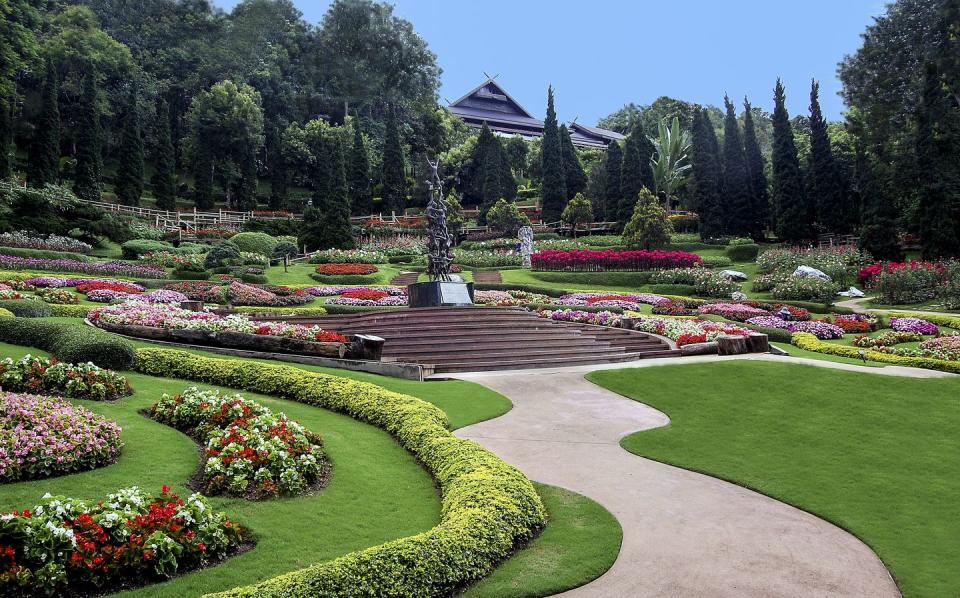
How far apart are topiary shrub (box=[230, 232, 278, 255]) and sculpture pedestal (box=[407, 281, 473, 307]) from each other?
851 inches

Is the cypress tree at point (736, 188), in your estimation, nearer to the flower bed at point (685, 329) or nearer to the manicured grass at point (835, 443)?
the flower bed at point (685, 329)

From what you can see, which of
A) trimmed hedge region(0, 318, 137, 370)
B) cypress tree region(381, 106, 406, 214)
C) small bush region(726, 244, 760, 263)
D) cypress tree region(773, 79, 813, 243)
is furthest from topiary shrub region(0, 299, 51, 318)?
cypress tree region(381, 106, 406, 214)

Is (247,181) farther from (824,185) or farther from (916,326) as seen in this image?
(916,326)

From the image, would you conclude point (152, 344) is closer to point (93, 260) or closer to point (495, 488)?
point (495, 488)

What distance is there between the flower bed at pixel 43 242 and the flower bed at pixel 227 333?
800 inches

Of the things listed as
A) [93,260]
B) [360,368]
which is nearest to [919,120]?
[360,368]

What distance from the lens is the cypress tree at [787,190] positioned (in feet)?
145

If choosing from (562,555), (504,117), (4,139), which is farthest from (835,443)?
(504,117)

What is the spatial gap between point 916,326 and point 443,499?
63.8 ft

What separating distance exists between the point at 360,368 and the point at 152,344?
4.52 m

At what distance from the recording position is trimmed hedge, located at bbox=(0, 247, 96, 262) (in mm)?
30953

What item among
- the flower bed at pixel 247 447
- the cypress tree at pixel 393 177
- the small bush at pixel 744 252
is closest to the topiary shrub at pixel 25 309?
the flower bed at pixel 247 447

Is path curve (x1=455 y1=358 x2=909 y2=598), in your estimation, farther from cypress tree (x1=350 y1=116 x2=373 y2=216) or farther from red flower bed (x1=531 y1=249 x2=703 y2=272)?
cypress tree (x1=350 y1=116 x2=373 y2=216)

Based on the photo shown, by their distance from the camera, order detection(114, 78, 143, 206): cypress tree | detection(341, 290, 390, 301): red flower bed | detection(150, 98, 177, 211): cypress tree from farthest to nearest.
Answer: detection(150, 98, 177, 211): cypress tree < detection(114, 78, 143, 206): cypress tree < detection(341, 290, 390, 301): red flower bed
